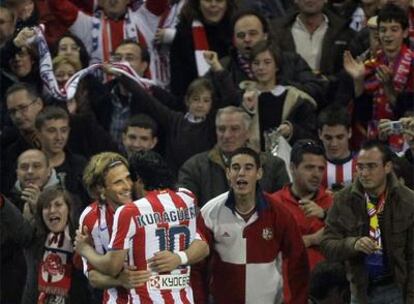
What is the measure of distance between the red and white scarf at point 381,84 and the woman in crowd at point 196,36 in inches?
63.6

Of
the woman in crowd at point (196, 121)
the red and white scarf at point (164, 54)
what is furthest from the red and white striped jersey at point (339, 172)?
the red and white scarf at point (164, 54)

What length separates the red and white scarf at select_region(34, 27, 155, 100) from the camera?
576 inches

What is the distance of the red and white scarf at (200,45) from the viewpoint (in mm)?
15242

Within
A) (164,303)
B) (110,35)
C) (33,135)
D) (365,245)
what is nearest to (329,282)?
(365,245)

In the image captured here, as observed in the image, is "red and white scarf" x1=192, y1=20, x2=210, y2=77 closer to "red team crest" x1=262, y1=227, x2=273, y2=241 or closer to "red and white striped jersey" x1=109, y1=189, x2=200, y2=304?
"red team crest" x1=262, y1=227, x2=273, y2=241

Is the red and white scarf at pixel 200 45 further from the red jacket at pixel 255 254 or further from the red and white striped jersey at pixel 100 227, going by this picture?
the red and white striped jersey at pixel 100 227

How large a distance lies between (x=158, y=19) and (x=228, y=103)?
211 cm

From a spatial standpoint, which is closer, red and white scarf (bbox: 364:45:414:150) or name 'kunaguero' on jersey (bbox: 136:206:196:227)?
name 'kunaguero' on jersey (bbox: 136:206:196:227)

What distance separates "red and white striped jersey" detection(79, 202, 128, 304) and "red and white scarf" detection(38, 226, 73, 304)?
1.07 m

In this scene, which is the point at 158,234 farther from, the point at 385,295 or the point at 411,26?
the point at 411,26

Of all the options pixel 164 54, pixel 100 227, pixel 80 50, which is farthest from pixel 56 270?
pixel 164 54

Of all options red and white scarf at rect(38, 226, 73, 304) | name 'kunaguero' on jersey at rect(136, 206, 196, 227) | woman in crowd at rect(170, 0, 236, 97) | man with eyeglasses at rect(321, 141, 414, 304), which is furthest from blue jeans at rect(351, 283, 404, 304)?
woman in crowd at rect(170, 0, 236, 97)

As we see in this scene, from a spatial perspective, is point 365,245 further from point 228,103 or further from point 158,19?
point 158,19

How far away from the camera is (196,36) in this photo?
1527 cm
